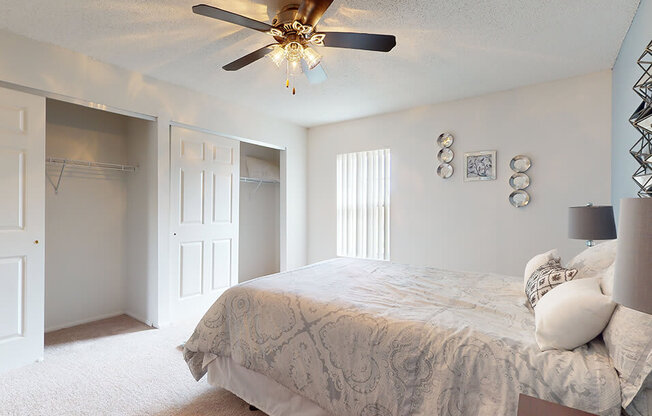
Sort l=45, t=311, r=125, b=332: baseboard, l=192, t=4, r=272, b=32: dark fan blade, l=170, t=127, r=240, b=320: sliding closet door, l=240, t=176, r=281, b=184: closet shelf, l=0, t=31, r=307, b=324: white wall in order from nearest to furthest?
l=192, t=4, r=272, b=32: dark fan blade < l=0, t=31, r=307, b=324: white wall < l=45, t=311, r=125, b=332: baseboard < l=170, t=127, r=240, b=320: sliding closet door < l=240, t=176, r=281, b=184: closet shelf

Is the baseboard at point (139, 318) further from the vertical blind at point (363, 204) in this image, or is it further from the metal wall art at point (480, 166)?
the metal wall art at point (480, 166)

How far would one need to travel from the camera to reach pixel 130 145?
3.68m

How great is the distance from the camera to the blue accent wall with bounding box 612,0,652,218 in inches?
78.1

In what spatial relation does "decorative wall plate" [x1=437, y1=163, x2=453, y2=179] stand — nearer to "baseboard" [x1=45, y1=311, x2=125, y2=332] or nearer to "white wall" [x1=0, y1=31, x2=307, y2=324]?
"white wall" [x1=0, y1=31, x2=307, y2=324]

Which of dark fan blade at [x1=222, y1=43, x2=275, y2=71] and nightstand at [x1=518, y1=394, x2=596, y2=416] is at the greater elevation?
dark fan blade at [x1=222, y1=43, x2=275, y2=71]

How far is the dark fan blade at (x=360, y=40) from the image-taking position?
1.84m

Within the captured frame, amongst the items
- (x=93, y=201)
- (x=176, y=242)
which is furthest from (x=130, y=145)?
(x=176, y=242)

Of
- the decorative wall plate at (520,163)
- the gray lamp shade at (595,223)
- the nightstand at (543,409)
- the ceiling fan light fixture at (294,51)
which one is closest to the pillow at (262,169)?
the ceiling fan light fixture at (294,51)

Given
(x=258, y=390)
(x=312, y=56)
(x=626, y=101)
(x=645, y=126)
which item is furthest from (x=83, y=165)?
(x=626, y=101)

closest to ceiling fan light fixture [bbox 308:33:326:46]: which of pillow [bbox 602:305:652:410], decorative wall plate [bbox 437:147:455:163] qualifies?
pillow [bbox 602:305:652:410]

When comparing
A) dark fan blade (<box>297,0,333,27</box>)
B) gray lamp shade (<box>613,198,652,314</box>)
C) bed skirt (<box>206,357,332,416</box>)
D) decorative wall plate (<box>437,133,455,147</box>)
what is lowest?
bed skirt (<box>206,357,332,416</box>)

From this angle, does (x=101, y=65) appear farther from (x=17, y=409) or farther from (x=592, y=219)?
(x=592, y=219)

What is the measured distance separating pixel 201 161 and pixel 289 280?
2.14m

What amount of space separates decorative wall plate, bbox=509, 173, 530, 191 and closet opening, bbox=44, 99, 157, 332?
3784 millimetres
